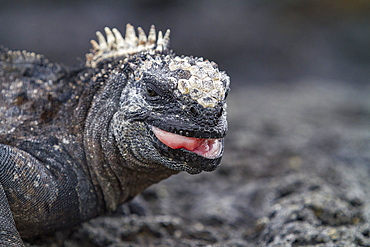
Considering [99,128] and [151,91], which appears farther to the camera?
[99,128]

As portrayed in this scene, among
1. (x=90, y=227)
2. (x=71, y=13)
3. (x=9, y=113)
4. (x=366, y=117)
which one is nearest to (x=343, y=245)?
(x=90, y=227)

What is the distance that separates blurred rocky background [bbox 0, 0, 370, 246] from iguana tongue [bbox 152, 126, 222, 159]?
1.24 meters

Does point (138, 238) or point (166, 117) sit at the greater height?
point (166, 117)

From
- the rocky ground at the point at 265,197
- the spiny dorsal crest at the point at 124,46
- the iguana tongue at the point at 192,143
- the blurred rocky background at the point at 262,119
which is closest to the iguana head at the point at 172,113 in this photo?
the iguana tongue at the point at 192,143

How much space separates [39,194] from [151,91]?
124cm

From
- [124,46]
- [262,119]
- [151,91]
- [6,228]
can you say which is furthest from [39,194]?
[262,119]

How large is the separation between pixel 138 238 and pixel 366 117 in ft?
23.8

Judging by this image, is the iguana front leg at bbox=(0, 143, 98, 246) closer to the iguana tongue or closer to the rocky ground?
the rocky ground

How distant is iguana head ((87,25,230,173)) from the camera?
3.01m

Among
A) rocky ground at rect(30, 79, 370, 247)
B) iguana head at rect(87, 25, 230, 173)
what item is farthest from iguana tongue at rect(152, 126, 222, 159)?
rocky ground at rect(30, 79, 370, 247)

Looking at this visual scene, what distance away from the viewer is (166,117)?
3.10 m

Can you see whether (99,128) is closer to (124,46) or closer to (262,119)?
(124,46)

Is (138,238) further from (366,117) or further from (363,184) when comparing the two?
(366,117)

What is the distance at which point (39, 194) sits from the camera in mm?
3250
